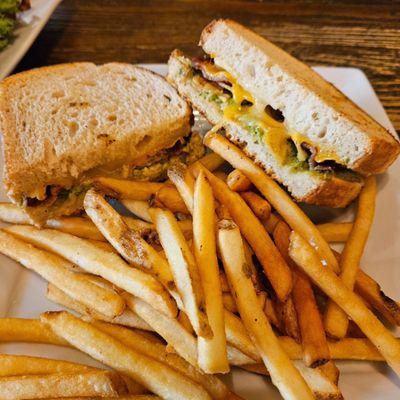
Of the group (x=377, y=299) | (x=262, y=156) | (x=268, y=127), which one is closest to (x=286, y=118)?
(x=268, y=127)

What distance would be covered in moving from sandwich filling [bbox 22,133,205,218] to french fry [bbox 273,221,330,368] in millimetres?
721

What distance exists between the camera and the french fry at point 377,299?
164cm

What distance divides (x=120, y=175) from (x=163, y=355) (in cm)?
93

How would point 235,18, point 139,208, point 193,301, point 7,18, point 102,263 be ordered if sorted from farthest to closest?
point 235,18 < point 7,18 < point 139,208 < point 102,263 < point 193,301

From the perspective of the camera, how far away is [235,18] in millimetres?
3895

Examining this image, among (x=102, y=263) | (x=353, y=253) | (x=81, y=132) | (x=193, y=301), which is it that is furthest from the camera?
(x=81, y=132)

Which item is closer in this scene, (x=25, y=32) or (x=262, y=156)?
(x=262, y=156)

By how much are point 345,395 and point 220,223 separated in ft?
2.40

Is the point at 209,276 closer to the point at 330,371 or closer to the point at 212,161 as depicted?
the point at 330,371

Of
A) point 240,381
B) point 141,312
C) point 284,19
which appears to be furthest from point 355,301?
point 284,19

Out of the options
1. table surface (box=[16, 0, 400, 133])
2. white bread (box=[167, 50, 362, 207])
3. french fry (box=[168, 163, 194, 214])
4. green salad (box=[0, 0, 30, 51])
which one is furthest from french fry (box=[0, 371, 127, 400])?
table surface (box=[16, 0, 400, 133])

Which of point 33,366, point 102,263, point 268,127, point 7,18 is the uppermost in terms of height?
point 7,18

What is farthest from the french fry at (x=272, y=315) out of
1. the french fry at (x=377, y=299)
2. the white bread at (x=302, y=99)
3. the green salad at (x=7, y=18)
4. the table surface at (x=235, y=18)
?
the green salad at (x=7, y=18)

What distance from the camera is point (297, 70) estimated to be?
2.39 meters
